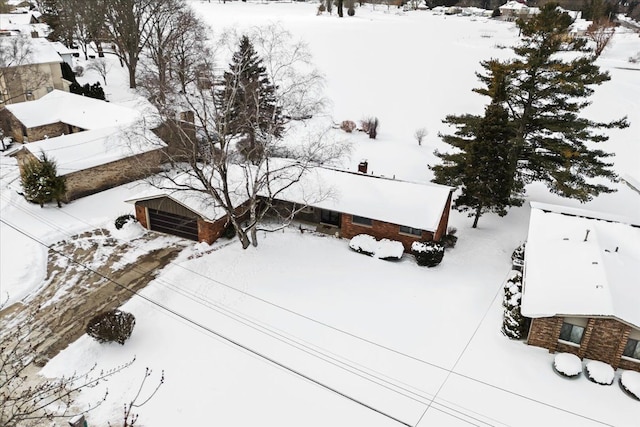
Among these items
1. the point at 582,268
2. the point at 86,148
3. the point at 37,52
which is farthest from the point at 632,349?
the point at 37,52

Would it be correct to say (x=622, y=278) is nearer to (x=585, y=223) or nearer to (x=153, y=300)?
(x=585, y=223)

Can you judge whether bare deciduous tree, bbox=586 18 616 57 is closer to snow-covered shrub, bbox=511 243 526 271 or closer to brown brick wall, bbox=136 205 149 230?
snow-covered shrub, bbox=511 243 526 271

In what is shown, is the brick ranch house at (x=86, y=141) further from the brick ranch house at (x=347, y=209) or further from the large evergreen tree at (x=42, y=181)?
the brick ranch house at (x=347, y=209)

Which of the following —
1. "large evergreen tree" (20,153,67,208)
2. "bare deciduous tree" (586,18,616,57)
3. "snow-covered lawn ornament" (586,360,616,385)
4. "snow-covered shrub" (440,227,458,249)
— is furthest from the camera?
"bare deciduous tree" (586,18,616,57)

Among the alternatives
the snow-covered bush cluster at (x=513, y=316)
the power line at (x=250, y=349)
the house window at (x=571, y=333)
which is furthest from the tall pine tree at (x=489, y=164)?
the power line at (x=250, y=349)

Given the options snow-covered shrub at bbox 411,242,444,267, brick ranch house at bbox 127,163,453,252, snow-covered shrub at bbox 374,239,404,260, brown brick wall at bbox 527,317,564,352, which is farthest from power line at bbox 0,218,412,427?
snow-covered shrub at bbox 411,242,444,267

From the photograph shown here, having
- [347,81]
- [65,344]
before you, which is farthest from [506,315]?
[347,81]
